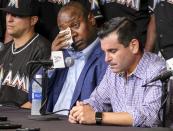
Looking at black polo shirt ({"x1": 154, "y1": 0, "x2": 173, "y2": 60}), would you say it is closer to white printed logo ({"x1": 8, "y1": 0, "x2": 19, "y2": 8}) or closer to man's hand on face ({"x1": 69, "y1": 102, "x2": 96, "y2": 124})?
man's hand on face ({"x1": 69, "y1": 102, "x2": 96, "y2": 124})

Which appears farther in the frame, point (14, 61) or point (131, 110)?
point (14, 61)

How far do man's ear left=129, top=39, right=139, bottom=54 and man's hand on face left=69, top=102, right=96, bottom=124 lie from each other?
0.40m

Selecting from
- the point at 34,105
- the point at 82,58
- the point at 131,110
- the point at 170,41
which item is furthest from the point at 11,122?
the point at 170,41

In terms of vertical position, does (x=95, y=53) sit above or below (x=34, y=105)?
above

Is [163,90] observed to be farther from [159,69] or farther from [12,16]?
[12,16]

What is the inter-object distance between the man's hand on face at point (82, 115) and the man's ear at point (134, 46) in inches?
15.8

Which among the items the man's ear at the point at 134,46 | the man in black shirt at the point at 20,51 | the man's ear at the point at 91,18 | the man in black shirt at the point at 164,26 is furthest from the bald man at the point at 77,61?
the man's ear at the point at 134,46

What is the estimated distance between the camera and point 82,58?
12.8 feet

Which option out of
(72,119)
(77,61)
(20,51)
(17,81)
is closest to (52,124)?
(72,119)

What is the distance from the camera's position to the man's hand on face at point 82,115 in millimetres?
2951

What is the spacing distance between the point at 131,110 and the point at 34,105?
605mm

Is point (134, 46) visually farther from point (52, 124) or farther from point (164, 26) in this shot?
point (164, 26)

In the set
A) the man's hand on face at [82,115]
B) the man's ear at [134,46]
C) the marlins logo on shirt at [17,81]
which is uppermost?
the man's ear at [134,46]

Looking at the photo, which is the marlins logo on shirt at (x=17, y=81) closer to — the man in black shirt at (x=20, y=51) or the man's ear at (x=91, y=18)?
the man in black shirt at (x=20, y=51)
